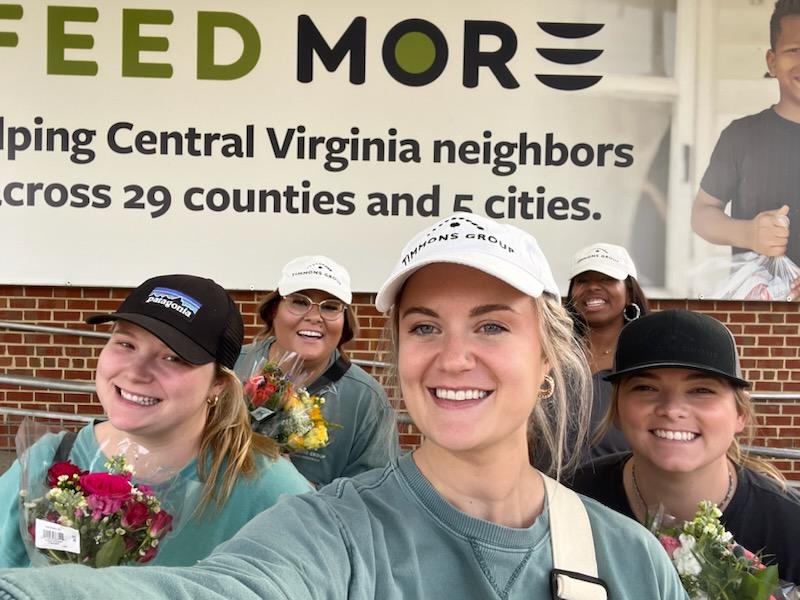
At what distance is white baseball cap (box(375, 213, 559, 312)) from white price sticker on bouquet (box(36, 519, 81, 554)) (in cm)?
83

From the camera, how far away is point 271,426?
10.9 ft

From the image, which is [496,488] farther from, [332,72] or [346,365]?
[332,72]

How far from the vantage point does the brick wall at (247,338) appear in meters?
5.89

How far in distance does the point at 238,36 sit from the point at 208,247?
1.39 metres

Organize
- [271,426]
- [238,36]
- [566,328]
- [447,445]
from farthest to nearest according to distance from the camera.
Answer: [238,36] < [271,426] < [566,328] < [447,445]

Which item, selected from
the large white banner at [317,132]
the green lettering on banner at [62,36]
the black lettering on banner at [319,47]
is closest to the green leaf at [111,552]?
the large white banner at [317,132]

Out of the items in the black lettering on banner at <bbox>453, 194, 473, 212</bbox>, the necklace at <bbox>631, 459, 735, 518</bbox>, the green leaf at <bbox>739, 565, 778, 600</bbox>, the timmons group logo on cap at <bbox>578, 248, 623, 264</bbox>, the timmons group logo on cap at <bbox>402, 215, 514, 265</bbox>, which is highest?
the black lettering on banner at <bbox>453, 194, 473, 212</bbox>

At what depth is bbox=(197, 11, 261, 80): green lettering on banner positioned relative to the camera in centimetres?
575

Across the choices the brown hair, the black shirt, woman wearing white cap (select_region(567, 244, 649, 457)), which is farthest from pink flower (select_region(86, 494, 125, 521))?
the brown hair

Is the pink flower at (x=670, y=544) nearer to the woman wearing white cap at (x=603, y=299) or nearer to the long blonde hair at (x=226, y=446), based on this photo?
the long blonde hair at (x=226, y=446)

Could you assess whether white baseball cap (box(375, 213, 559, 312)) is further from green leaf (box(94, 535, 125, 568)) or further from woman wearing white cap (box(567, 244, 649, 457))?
woman wearing white cap (box(567, 244, 649, 457))

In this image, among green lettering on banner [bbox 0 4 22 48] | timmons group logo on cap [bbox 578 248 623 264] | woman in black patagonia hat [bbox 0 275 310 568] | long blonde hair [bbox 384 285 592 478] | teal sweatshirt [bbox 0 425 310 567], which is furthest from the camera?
green lettering on banner [bbox 0 4 22 48]

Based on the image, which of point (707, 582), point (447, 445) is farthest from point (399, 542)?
point (707, 582)

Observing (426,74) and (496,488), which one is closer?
(496,488)
